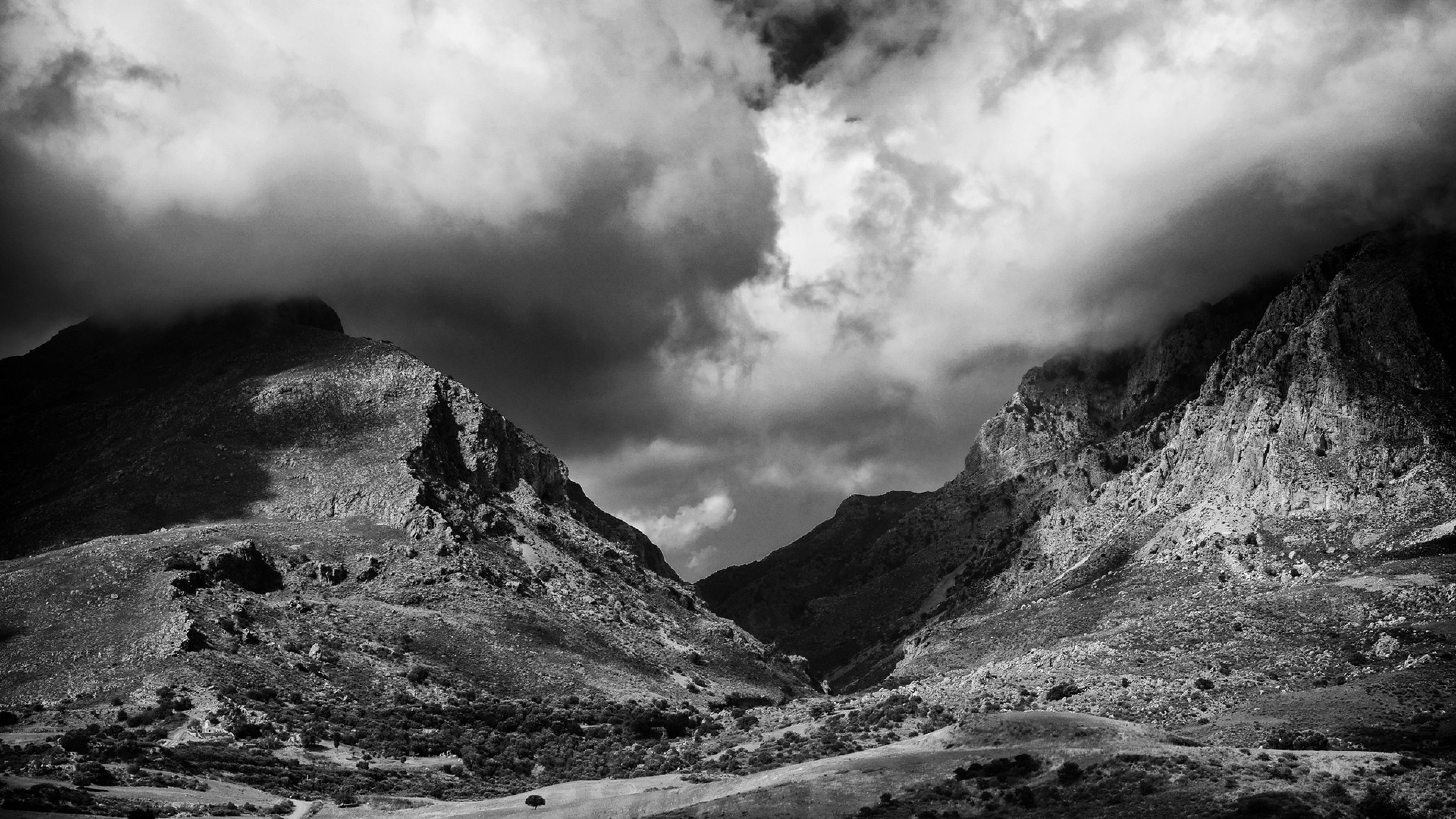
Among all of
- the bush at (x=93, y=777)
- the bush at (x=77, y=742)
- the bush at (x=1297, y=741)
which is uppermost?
the bush at (x=77, y=742)

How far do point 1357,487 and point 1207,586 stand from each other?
3144 cm

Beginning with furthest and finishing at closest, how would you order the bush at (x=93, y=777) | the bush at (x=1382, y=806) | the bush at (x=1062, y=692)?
the bush at (x=1062, y=692)
the bush at (x=93, y=777)
the bush at (x=1382, y=806)

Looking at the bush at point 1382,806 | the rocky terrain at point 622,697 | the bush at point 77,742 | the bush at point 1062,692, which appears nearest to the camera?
the bush at point 1382,806

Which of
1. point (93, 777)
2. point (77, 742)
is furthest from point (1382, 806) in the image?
point (77, 742)

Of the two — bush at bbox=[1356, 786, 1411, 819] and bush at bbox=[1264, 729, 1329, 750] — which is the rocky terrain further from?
bush at bbox=[1264, 729, 1329, 750]

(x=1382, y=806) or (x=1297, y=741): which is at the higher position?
(x=1297, y=741)

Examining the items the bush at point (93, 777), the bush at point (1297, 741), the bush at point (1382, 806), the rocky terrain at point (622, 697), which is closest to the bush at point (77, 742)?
the rocky terrain at point (622, 697)

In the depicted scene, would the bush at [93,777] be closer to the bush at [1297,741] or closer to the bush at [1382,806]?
the bush at [1382,806]

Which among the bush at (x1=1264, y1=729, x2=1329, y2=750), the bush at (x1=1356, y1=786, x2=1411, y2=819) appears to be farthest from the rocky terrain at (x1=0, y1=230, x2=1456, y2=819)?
the bush at (x1=1264, y1=729, x2=1329, y2=750)

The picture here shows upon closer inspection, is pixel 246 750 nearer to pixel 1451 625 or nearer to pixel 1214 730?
pixel 1214 730

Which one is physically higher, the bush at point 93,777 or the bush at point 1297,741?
the bush at point 93,777

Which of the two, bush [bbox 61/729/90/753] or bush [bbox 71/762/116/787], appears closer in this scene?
bush [bbox 71/762/116/787]

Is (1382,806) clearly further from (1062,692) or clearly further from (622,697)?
(622,697)

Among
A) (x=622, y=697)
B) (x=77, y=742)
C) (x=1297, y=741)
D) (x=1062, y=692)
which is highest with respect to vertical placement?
(x=622, y=697)
